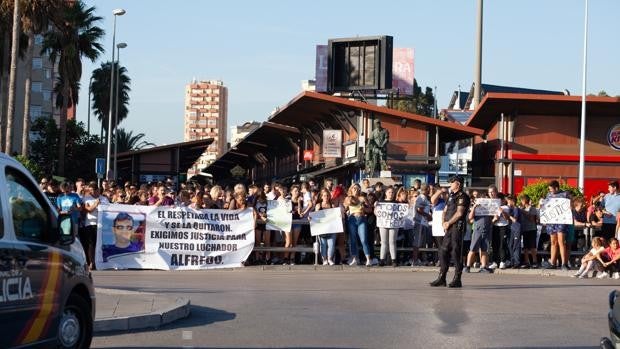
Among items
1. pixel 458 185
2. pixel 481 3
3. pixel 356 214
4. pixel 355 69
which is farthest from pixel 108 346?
pixel 355 69

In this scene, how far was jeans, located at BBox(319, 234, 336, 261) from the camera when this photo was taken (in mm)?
22781

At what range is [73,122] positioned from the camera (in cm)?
6656

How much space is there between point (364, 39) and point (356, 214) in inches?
1585

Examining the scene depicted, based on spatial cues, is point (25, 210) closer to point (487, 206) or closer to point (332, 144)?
point (487, 206)

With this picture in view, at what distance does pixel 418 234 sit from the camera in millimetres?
23078

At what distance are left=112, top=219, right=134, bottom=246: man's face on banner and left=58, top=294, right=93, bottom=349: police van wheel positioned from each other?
12624mm

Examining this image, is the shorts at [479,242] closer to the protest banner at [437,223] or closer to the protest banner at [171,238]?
the protest banner at [437,223]

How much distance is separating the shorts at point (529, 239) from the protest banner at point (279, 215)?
5.22m

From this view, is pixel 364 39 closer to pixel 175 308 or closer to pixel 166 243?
pixel 166 243

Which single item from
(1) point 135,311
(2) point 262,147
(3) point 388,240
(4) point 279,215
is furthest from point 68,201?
(2) point 262,147

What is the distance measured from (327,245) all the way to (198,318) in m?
10.8

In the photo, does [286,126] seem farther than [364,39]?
No

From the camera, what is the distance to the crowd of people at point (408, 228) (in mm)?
22594

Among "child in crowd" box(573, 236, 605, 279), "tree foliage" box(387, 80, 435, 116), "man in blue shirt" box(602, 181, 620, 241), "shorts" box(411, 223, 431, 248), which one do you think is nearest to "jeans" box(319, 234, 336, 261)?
"shorts" box(411, 223, 431, 248)
